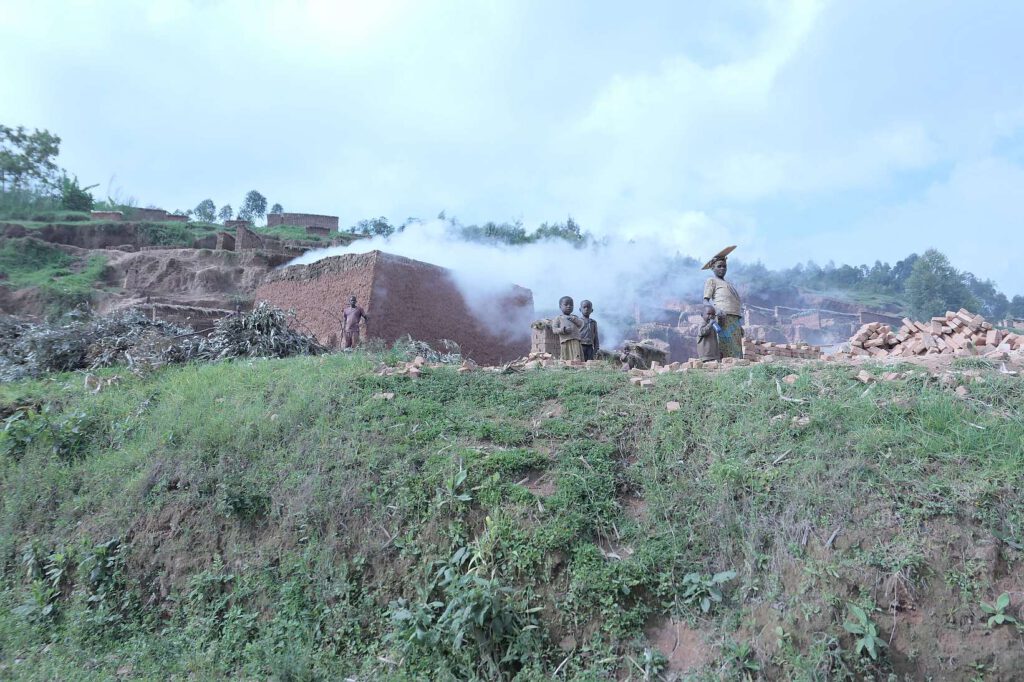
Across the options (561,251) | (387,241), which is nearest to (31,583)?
(387,241)

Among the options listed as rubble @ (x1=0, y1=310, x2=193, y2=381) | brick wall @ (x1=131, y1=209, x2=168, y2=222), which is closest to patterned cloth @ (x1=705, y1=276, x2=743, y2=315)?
rubble @ (x1=0, y1=310, x2=193, y2=381)

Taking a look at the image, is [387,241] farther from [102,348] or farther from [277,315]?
[102,348]

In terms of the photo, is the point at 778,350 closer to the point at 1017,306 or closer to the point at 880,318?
the point at 880,318

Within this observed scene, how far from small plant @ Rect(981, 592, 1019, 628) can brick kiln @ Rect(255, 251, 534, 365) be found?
8694 mm

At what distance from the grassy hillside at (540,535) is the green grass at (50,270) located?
17.4m

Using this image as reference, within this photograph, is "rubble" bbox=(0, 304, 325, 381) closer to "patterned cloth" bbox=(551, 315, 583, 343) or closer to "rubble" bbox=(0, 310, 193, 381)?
"rubble" bbox=(0, 310, 193, 381)

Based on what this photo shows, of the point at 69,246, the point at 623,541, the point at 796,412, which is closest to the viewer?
the point at 623,541

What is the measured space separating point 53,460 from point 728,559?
20.3ft

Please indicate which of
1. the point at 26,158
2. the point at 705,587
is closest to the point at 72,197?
the point at 26,158

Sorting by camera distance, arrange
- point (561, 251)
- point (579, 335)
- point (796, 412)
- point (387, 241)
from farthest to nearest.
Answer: point (561, 251)
point (387, 241)
point (579, 335)
point (796, 412)

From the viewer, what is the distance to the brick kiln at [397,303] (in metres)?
11.3

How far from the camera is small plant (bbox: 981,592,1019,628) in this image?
3591 mm

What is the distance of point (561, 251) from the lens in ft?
58.5

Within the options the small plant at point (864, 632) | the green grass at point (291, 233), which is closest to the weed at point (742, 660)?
the small plant at point (864, 632)
